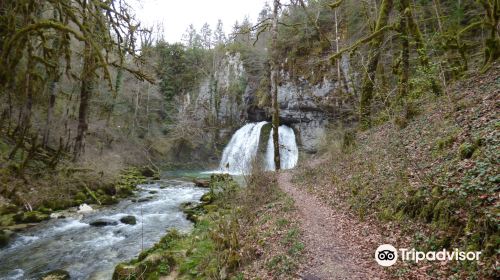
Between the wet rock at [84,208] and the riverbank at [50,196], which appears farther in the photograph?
the wet rock at [84,208]

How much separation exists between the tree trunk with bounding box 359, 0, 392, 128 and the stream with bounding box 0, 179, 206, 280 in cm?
885

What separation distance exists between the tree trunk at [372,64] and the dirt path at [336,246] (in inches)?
265

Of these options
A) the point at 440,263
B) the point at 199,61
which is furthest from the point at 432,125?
the point at 199,61

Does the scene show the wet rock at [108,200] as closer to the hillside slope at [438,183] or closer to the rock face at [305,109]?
the hillside slope at [438,183]

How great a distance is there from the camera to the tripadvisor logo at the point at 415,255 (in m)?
3.92

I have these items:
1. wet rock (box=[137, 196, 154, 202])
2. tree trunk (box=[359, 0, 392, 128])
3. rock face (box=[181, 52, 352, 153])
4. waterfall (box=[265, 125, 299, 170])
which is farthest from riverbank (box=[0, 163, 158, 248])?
waterfall (box=[265, 125, 299, 170])

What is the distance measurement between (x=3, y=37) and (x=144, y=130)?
28639mm

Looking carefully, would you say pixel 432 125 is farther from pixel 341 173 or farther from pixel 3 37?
pixel 3 37

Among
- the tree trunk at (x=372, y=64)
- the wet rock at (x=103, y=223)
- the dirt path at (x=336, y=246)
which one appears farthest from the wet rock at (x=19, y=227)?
the tree trunk at (x=372, y=64)

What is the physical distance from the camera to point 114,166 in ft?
57.6

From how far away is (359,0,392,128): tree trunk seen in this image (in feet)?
40.8

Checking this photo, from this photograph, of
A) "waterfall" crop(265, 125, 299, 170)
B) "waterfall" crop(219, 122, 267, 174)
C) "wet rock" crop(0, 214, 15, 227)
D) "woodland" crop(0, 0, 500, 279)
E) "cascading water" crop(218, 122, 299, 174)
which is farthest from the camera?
"waterfall" crop(219, 122, 267, 174)

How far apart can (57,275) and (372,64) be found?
517 inches

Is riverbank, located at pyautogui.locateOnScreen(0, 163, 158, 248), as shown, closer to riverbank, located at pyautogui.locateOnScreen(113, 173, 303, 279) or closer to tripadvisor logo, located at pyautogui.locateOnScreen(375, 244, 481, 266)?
riverbank, located at pyautogui.locateOnScreen(113, 173, 303, 279)
